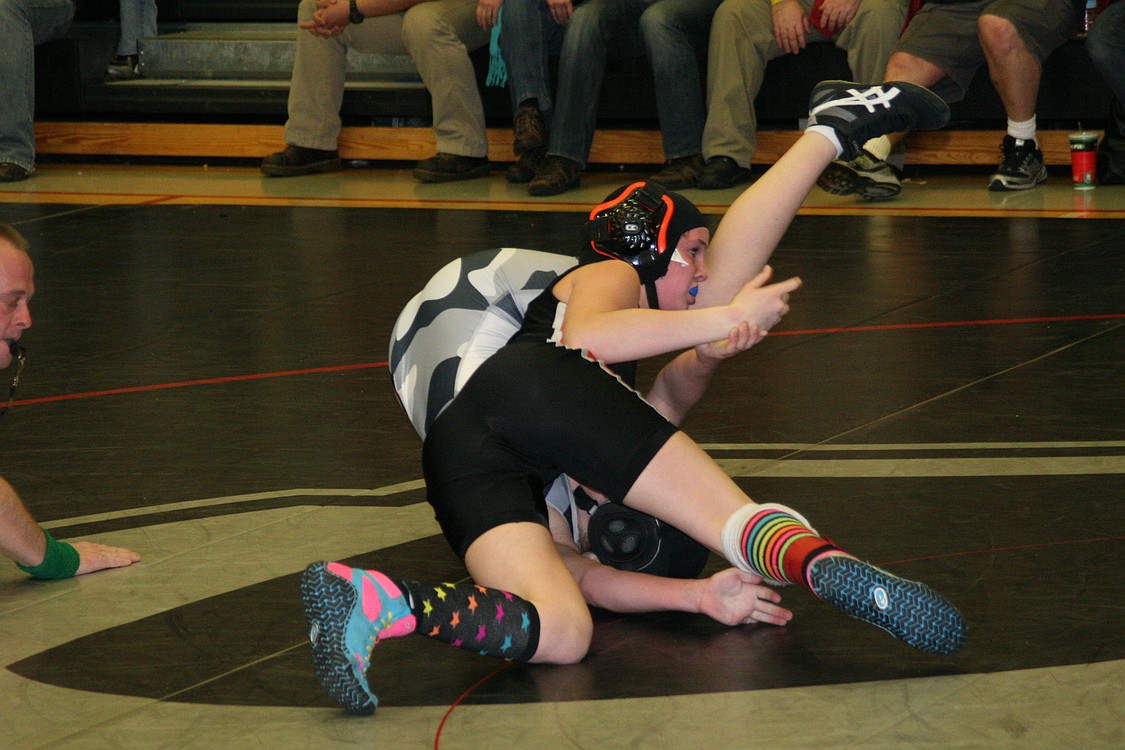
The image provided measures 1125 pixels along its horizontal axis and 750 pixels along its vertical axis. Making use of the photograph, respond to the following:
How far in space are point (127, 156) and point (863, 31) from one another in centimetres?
363

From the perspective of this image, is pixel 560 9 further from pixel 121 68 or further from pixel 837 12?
pixel 121 68

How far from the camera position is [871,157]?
18.2 ft

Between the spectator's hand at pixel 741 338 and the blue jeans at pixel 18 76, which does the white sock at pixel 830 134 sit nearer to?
the spectator's hand at pixel 741 338

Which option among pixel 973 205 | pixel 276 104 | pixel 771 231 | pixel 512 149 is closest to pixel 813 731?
pixel 771 231

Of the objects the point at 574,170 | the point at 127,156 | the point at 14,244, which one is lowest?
the point at 127,156

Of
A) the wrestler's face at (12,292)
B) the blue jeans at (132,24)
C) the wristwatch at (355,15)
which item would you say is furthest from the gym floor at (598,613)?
the blue jeans at (132,24)

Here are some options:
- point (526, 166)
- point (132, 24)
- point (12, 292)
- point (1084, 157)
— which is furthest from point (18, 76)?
point (12, 292)

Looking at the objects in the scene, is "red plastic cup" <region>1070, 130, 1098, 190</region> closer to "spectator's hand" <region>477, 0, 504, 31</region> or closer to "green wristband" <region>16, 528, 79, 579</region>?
"spectator's hand" <region>477, 0, 504, 31</region>

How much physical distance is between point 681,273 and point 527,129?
384cm

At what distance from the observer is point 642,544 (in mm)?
2027

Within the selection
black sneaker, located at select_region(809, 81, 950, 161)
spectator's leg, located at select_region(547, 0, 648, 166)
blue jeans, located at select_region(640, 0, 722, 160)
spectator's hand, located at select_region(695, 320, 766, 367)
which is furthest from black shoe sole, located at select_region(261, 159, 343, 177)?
spectator's hand, located at select_region(695, 320, 766, 367)

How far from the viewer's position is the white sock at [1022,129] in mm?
5477

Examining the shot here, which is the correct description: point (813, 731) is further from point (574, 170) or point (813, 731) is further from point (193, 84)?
point (193, 84)

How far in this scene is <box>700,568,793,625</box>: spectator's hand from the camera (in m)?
1.89
